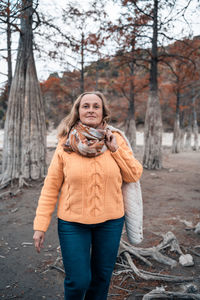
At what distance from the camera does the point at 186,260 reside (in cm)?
296

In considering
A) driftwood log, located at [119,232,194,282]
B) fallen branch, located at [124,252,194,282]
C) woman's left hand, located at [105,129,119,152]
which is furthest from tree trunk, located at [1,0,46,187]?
woman's left hand, located at [105,129,119,152]

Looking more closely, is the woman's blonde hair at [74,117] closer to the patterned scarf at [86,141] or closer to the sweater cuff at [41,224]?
the patterned scarf at [86,141]

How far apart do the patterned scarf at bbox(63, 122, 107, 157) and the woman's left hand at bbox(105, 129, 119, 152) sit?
0.03 metres

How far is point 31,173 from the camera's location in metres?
7.38

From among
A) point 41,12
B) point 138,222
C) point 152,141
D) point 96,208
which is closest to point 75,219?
point 96,208

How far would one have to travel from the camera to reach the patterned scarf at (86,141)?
5.57 ft

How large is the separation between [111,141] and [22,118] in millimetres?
6054

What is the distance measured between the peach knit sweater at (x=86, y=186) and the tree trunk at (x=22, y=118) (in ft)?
18.9

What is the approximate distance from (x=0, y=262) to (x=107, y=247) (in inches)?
85.2

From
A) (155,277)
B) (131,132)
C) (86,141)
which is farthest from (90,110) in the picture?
(131,132)

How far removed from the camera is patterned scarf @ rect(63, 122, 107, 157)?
1698 millimetres

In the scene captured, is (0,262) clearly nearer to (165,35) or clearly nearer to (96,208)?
(96,208)

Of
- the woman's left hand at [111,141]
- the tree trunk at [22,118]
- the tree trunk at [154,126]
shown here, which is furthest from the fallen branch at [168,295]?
the tree trunk at [154,126]

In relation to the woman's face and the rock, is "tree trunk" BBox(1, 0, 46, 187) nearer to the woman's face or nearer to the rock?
the rock
